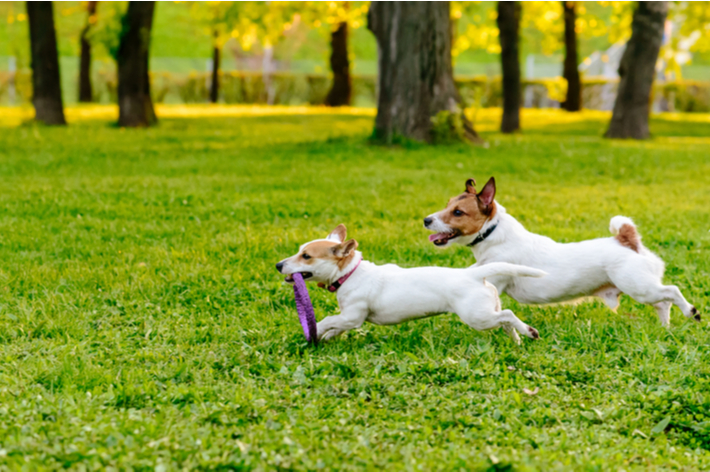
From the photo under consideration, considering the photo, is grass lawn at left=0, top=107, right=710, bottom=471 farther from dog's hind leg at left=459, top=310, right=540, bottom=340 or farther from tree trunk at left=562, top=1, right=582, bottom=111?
tree trunk at left=562, top=1, right=582, bottom=111

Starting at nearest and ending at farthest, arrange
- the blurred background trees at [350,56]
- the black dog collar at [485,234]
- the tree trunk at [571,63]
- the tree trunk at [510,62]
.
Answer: the black dog collar at [485,234] < the blurred background trees at [350,56] < the tree trunk at [510,62] < the tree trunk at [571,63]

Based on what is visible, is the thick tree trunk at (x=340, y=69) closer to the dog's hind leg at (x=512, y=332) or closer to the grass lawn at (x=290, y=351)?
the grass lawn at (x=290, y=351)

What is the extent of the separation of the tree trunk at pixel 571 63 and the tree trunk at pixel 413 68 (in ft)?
50.1

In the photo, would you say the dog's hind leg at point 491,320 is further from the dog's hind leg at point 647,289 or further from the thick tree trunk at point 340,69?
the thick tree trunk at point 340,69

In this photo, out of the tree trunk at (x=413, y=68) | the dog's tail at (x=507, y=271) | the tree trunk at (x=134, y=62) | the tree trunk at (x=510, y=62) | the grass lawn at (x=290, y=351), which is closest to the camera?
the grass lawn at (x=290, y=351)

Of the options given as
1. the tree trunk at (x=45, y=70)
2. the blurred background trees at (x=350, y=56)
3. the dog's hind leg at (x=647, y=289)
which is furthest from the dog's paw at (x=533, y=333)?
the tree trunk at (x=45, y=70)

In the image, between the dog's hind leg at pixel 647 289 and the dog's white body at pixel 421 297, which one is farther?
the dog's hind leg at pixel 647 289

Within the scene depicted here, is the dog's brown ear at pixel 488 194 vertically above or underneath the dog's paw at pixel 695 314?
above

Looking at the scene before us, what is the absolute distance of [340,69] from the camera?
30.5 metres

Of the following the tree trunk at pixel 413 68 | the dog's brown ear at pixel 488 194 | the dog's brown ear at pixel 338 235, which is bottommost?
the dog's brown ear at pixel 338 235

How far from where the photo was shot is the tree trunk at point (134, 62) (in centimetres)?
1730

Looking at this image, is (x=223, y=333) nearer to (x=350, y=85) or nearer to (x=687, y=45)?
(x=350, y=85)

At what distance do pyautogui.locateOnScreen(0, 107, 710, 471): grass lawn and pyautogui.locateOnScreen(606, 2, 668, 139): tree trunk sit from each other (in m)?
7.82

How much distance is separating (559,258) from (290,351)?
1.87 meters
